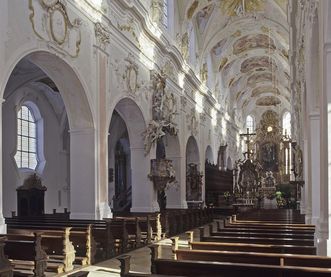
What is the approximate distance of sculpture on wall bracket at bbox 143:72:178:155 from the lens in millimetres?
15828

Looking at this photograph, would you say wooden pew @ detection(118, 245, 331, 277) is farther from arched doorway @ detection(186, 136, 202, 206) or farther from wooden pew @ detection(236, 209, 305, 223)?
→ arched doorway @ detection(186, 136, 202, 206)

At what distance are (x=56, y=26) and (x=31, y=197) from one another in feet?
23.3

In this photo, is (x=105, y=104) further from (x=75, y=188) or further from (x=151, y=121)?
(x=151, y=121)

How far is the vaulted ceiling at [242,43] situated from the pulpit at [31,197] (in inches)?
377

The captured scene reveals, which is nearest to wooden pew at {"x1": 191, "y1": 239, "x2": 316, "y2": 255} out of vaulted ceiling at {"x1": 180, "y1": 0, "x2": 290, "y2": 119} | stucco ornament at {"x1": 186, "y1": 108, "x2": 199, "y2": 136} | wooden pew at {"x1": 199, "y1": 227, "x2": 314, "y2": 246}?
wooden pew at {"x1": 199, "y1": 227, "x2": 314, "y2": 246}

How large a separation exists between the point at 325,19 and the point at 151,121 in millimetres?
10570

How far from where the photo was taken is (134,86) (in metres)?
14.6

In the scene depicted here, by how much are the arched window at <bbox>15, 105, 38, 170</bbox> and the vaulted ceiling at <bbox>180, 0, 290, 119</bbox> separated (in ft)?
26.2

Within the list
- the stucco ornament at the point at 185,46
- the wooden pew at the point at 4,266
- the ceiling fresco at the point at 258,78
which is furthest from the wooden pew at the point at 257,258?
the ceiling fresco at the point at 258,78

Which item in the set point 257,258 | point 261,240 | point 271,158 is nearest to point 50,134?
point 261,240

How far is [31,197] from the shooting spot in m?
15.3

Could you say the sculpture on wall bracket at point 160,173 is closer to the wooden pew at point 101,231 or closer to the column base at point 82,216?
the column base at point 82,216

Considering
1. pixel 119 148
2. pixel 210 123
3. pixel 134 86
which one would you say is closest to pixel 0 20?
pixel 134 86

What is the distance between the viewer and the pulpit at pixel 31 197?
15.1 meters
